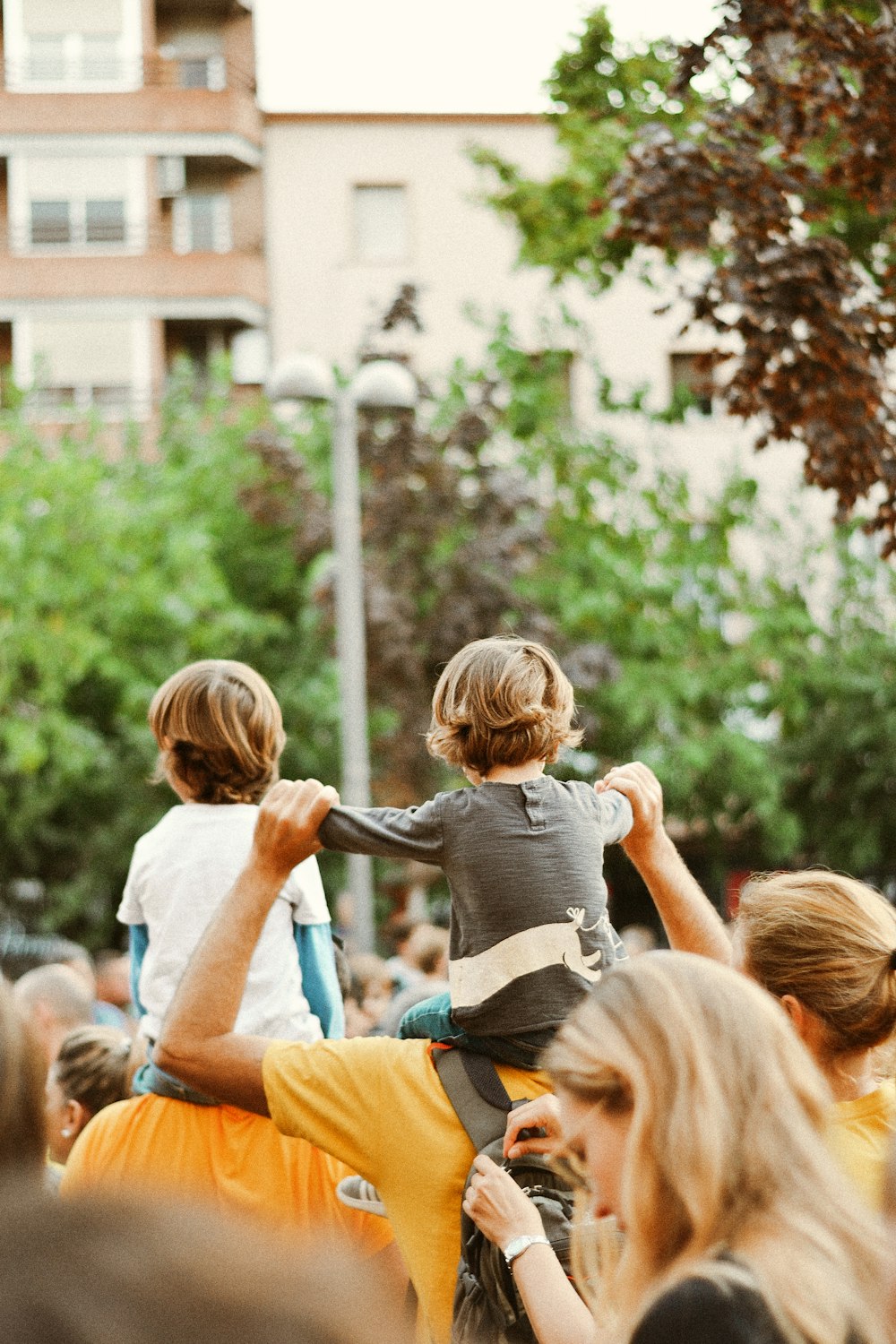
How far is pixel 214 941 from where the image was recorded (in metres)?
2.94

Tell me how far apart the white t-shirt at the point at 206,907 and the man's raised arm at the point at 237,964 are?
1.84ft

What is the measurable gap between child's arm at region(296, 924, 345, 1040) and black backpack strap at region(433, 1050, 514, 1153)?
2.65 feet

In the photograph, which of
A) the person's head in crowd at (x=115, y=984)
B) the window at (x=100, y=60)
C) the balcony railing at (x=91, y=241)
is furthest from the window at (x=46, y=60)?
the person's head in crowd at (x=115, y=984)

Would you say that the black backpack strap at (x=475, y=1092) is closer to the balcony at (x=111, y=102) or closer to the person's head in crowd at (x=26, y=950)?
the person's head in crowd at (x=26, y=950)

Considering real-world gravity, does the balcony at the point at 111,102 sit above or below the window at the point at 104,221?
above

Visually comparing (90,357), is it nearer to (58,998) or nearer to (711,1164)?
(58,998)

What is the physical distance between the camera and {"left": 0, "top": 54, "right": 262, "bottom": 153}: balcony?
2966 centimetres

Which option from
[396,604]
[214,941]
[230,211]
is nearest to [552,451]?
[396,604]

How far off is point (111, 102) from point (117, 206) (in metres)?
1.81

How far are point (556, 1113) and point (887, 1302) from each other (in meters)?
0.88

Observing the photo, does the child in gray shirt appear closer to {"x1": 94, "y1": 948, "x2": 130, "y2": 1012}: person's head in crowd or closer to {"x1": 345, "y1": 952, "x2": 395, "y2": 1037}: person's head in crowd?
{"x1": 345, "y1": 952, "x2": 395, "y2": 1037}: person's head in crowd

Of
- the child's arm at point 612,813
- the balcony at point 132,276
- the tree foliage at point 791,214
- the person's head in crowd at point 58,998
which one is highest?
the balcony at point 132,276

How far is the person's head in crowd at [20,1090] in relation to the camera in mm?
1241

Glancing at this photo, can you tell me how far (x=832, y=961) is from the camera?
2939mm
